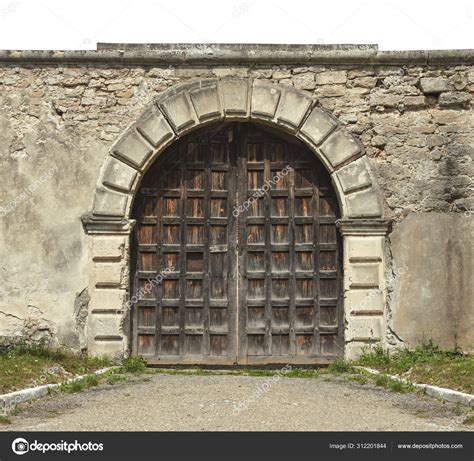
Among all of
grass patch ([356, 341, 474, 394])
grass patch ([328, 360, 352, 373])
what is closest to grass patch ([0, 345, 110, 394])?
grass patch ([328, 360, 352, 373])

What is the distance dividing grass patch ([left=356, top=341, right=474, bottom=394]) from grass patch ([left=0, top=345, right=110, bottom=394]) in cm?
297

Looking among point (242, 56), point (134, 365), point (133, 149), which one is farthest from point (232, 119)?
Result: point (134, 365)

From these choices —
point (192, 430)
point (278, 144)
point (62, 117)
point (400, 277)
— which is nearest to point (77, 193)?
point (62, 117)

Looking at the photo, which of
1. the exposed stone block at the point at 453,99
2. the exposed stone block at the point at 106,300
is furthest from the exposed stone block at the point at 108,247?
the exposed stone block at the point at 453,99

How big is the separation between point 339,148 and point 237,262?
174 cm

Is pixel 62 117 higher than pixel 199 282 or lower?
higher

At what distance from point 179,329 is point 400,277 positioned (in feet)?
8.42

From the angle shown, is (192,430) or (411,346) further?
(411,346)

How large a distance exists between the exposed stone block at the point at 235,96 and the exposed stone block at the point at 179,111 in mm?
415

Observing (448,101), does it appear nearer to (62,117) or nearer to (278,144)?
(278,144)

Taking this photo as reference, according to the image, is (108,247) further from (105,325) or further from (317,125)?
(317,125)

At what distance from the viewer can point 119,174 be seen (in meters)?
8.70

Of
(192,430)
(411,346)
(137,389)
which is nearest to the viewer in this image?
(192,430)

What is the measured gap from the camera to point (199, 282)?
890 cm
